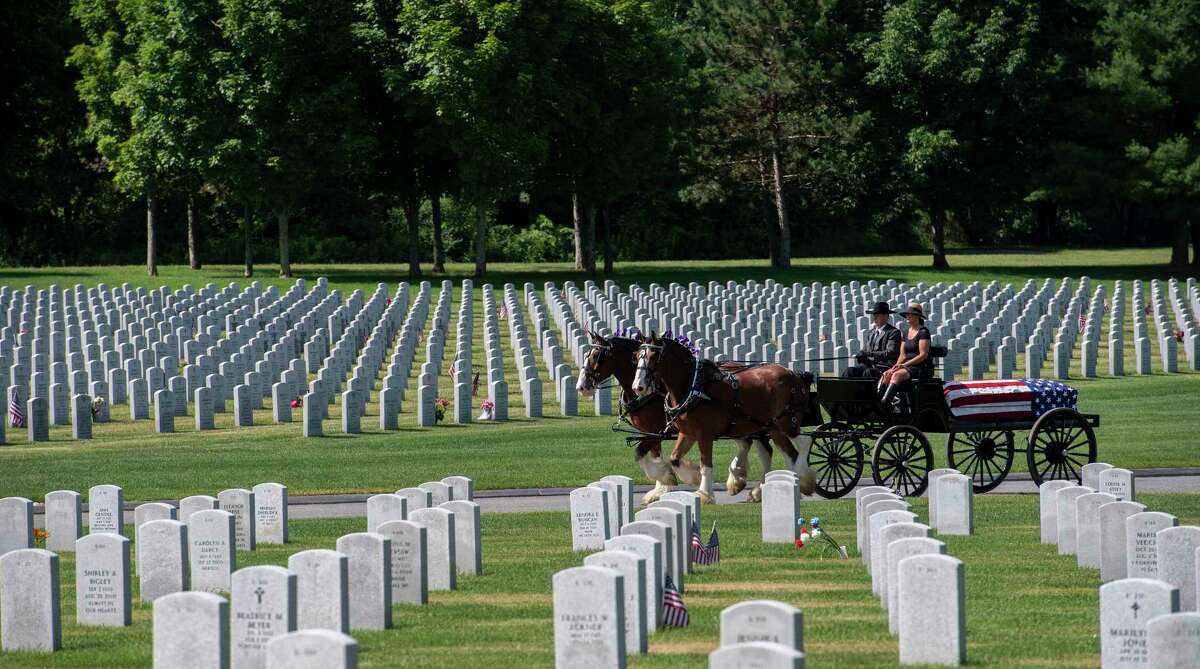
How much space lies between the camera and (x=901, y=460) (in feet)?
54.7

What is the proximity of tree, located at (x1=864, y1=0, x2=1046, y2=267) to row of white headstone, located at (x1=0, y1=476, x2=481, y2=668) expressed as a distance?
154 ft

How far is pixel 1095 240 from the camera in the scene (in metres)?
84.5

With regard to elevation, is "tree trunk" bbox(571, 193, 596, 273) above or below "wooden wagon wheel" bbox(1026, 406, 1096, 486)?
above

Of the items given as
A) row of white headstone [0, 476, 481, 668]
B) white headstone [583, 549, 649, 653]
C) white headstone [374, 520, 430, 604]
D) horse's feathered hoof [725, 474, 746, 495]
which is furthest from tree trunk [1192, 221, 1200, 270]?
white headstone [583, 549, 649, 653]

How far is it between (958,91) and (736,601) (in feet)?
167

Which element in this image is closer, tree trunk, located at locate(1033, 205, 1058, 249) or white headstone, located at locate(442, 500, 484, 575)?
white headstone, located at locate(442, 500, 484, 575)

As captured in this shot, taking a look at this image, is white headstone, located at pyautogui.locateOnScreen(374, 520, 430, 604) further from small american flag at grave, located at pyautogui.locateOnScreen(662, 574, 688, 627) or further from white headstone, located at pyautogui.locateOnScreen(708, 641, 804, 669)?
white headstone, located at pyautogui.locateOnScreen(708, 641, 804, 669)

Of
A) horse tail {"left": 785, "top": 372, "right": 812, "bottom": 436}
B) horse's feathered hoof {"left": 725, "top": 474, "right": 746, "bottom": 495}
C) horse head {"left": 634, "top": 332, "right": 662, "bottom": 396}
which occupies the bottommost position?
horse's feathered hoof {"left": 725, "top": 474, "right": 746, "bottom": 495}

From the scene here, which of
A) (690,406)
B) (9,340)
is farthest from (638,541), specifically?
(9,340)

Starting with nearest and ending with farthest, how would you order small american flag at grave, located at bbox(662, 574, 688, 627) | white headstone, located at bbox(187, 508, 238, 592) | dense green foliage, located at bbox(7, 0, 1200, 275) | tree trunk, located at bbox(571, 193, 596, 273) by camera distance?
small american flag at grave, located at bbox(662, 574, 688, 627) → white headstone, located at bbox(187, 508, 238, 592) → dense green foliage, located at bbox(7, 0, 1200, 275) → tree trunk, located at bbox(571, 193, 596, 273)

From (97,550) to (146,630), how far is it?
657 mm

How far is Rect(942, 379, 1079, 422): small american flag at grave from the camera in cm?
1689

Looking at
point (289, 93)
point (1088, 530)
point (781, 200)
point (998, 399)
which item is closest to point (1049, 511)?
point (1088, 530)

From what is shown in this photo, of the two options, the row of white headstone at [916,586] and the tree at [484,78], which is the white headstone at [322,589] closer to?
the row of white headstone at [916,586]
